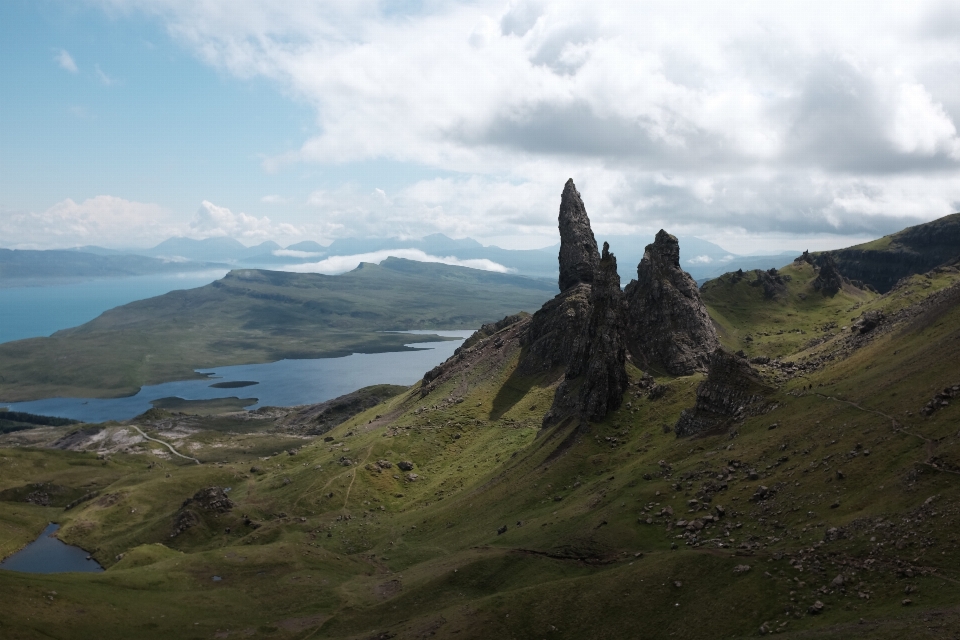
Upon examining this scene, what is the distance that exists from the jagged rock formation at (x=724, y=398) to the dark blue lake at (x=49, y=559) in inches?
5267

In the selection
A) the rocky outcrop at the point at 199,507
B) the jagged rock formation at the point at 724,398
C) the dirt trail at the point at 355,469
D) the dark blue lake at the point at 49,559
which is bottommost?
the dark blue lake at the point at 49,559

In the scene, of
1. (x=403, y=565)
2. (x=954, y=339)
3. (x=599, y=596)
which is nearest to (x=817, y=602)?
(x=599, y=596)

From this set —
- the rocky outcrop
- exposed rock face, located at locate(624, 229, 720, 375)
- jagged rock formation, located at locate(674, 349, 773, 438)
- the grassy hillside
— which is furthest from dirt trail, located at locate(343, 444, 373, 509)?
jagged rock formation, located at locate(674, 349, 773, 438)

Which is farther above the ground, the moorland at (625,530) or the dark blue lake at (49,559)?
the moorland at (625,530)

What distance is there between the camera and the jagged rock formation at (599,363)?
450 ft

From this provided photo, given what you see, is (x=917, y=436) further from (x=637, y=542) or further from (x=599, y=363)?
(x=599, y=363)

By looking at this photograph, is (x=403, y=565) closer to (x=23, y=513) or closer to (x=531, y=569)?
(x=531, y=569)

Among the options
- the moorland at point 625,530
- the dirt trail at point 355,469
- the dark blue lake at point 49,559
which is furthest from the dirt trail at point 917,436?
the dark blue lake at point 49,559

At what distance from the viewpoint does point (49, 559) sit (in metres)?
159

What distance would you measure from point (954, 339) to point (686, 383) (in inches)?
2080

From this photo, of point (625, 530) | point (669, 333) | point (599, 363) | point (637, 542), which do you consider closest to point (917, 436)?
point (637, 542)

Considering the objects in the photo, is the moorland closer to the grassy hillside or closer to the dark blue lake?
the grassy hillside

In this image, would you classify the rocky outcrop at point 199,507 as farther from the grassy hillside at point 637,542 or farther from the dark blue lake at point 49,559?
the dark blue lake at point 49,559

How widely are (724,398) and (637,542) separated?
38227mm
